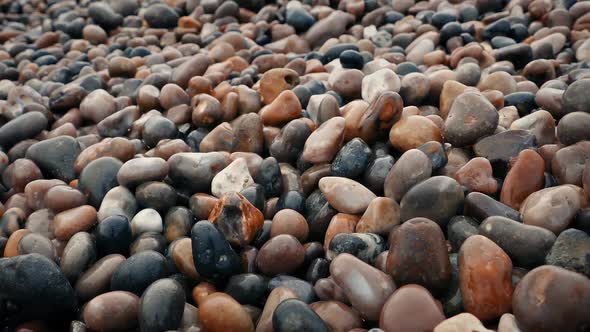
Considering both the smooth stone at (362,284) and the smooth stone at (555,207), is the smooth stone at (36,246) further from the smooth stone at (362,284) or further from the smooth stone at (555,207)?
the smooth stone at (555,207)

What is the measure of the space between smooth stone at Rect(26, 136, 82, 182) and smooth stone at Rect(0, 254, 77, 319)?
0.62 m

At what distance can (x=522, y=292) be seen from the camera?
1.01 meters

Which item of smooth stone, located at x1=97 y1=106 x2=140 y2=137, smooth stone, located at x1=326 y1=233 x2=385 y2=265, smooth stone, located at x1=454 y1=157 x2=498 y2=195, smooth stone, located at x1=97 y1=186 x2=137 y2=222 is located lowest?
smooth stone, located at x1=97 y1=186 x2=137 y2=222

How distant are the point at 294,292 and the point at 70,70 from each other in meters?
2.07

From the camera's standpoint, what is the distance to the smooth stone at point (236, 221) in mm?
1371

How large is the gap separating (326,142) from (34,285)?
2.88 ft

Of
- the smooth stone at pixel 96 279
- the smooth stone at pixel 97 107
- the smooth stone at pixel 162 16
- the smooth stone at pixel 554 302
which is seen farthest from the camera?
the smooth stone at pixel 162 16

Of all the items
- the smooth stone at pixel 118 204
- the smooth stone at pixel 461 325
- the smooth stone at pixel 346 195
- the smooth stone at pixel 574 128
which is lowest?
the smooth stone at pixel 118 204

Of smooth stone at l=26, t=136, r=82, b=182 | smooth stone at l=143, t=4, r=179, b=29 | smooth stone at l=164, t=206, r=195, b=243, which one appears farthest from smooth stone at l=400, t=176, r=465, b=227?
smooth stone at l=143, t=4, r=179, b=29

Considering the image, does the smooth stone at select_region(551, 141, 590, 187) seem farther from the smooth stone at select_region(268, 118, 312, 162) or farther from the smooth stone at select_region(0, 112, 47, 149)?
the smooth stone at select_region(0, 112, 47, 149)

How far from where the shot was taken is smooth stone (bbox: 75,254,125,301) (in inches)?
51.8

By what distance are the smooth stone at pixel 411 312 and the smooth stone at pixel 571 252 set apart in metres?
0.29

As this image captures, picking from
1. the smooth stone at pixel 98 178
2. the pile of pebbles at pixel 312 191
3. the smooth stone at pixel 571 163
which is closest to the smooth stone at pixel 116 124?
the pile of pebbles at pixel 312 191

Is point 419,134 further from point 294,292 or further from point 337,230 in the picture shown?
point 294,292
